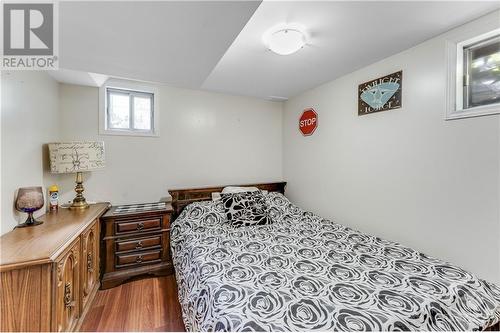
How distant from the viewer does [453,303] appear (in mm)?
1138

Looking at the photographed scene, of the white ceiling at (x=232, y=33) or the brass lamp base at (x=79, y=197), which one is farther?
the brass lamp base at (x=79, y=197)

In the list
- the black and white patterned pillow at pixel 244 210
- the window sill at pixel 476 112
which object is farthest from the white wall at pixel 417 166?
the black and white patterned pillow at pixel 244 210

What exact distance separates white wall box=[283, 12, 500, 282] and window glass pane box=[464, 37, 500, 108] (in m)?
0.14

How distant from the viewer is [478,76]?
1.56 metres

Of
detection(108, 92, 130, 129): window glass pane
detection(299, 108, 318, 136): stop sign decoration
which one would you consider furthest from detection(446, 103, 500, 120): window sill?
detection(108, 92, 130, 129): window glass pane

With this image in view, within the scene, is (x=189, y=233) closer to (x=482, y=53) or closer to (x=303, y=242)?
(x=303, y=242)

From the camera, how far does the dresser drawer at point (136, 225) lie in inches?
84.7

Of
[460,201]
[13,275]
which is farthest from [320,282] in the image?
[13,275]

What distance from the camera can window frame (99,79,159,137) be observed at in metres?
2.45

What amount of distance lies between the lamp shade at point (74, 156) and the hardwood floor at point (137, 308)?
1205mm

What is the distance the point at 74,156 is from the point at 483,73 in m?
3.39

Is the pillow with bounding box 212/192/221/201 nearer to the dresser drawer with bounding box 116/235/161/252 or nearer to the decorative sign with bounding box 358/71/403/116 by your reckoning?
the dresser drawer with bounding box 116/235/161/252

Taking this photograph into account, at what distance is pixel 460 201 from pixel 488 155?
0.36 metres

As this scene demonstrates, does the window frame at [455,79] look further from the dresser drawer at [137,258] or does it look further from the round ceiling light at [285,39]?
the dresser drawer at [137,258]
